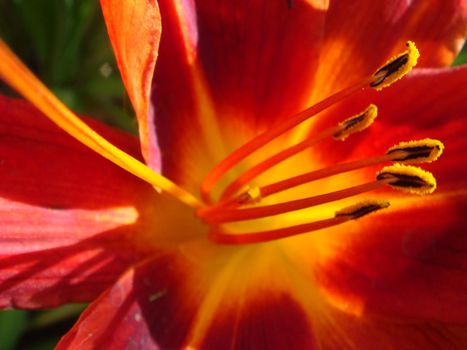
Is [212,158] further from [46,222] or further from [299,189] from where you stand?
[46,222]

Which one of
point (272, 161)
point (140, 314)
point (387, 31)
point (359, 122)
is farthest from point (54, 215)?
point (387, 31)

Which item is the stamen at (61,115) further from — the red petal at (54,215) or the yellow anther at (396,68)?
the yellow anther at (396,68)

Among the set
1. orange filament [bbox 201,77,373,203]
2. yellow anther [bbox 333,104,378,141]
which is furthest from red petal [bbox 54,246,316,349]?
yellow anther [bbox 333,104,378,141]

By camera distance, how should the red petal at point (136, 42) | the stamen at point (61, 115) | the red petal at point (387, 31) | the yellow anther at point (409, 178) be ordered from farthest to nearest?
the red petal at point (387, 31)
the yellow anther at point (409, 178)
the red petal at point (136, 42)
the stamen at point (61, 115)

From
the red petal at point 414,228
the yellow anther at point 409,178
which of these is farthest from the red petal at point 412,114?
the yellow anther at point 409,178

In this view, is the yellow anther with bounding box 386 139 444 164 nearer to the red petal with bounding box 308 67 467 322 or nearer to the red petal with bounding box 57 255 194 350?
the red petal with bounding box 308 67 467 322

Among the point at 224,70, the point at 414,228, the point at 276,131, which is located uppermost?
the point at 224,70

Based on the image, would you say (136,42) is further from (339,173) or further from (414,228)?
(414,228)

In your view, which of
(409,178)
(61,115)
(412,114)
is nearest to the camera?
(61,115)
